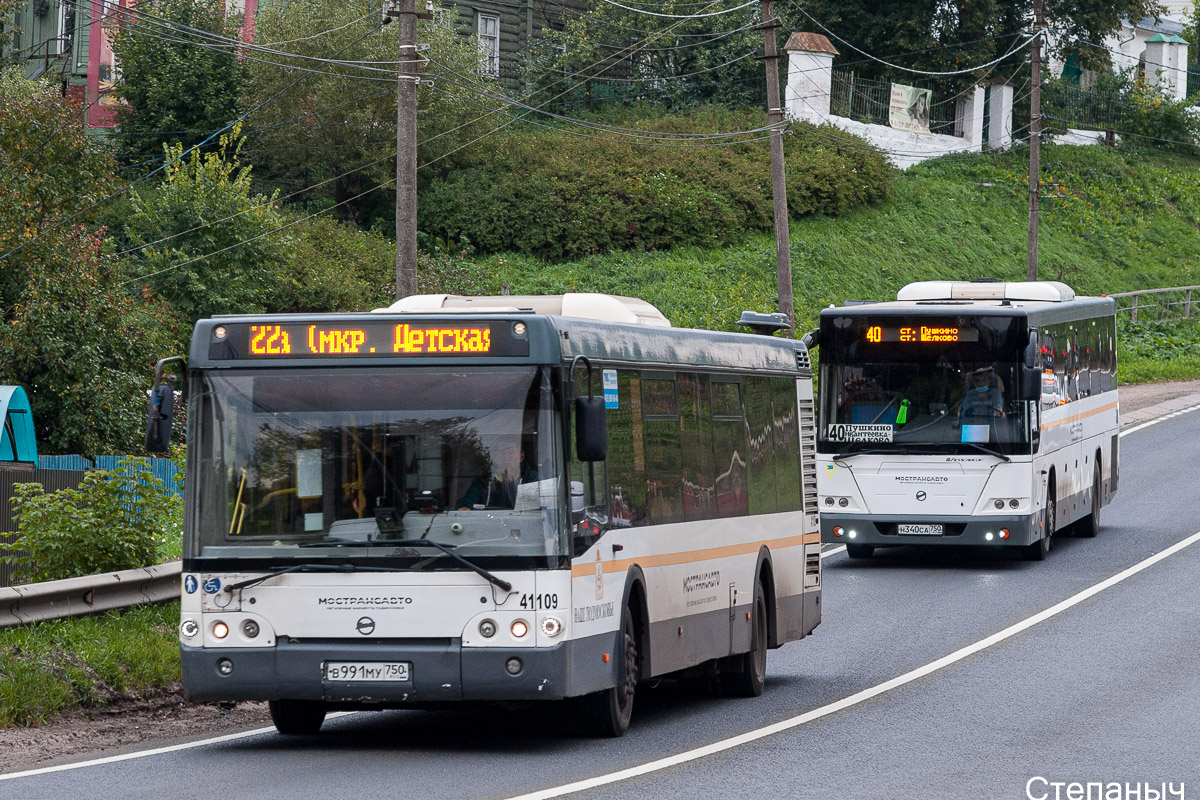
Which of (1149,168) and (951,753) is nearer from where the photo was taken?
(951,753)

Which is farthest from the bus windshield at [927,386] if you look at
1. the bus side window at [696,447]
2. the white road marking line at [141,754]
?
the white road marking line at [141,754]

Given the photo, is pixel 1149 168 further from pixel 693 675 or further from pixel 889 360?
pixel 693 675

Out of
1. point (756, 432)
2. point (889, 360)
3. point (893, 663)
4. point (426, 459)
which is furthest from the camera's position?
point (889, 360)

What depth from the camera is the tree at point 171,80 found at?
41438 millimetres

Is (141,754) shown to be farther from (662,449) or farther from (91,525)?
(91,525)

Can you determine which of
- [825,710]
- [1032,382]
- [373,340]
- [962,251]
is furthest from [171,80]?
[373,340]

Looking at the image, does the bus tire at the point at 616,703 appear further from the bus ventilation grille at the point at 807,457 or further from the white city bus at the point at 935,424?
the white city bus at the point at 935,424

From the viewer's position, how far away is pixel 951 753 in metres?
10.3

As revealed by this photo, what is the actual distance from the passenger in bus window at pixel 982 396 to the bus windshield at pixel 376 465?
12.1 metres

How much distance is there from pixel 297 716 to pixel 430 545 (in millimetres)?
1868

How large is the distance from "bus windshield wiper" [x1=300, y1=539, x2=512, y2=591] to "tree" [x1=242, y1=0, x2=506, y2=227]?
30.3 meters

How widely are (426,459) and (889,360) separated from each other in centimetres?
1220

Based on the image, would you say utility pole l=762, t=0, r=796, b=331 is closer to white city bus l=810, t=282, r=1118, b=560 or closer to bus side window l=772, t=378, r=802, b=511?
white city bus l=810, t=282, r=1118, b=560

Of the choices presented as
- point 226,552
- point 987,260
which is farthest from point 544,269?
point 226,552
